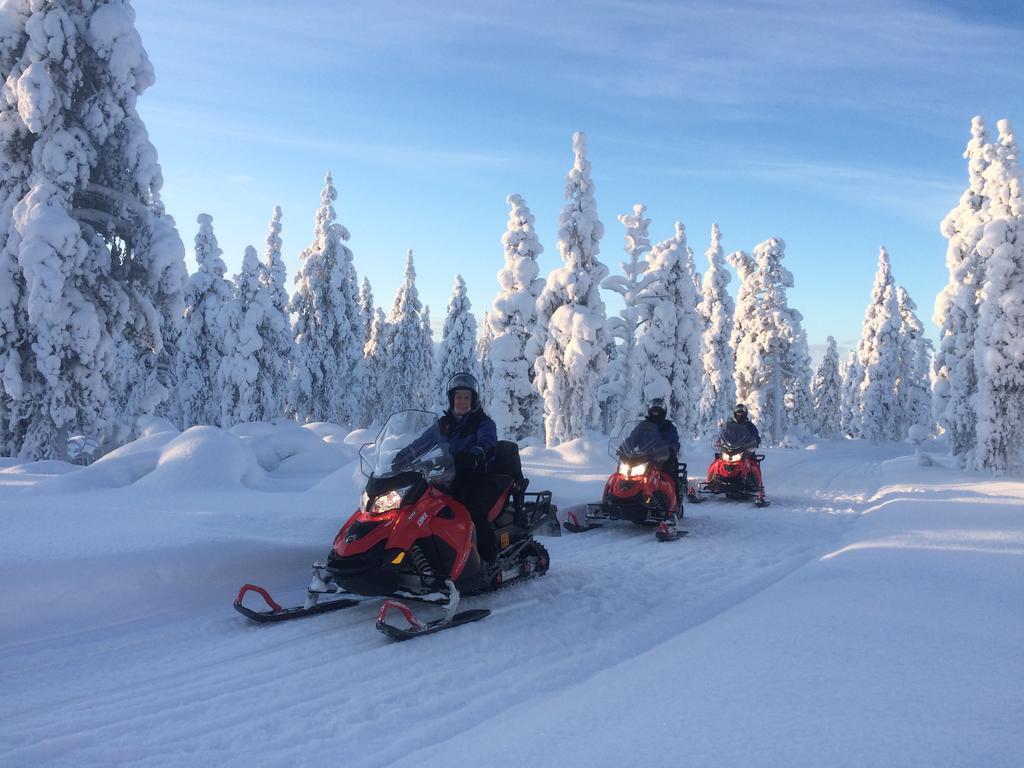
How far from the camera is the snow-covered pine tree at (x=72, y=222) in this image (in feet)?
49.6

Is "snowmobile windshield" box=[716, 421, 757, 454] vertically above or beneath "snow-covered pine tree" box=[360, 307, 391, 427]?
beneath

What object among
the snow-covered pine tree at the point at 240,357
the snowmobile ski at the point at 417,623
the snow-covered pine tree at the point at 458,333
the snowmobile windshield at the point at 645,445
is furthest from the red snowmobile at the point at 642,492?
the snow-covered pine tree at the point at 458,333

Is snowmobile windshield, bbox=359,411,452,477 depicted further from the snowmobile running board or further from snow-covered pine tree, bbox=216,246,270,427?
snow-covered pine tree, bbox=216,246,270,427

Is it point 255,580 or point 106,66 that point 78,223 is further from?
point 255,580

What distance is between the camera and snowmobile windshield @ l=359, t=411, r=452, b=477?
632cm

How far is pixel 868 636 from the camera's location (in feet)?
15.6

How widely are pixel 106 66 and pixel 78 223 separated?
144 inches

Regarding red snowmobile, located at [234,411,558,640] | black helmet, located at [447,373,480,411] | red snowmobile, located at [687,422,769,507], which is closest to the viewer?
red snowmobile, located at [234,411,558,640]

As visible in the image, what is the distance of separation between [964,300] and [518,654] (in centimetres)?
2784

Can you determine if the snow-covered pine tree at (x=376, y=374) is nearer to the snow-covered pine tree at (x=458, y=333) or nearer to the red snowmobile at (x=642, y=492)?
the snow-covered pine tree at (x=458, y=333)

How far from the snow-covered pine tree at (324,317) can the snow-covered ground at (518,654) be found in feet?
107

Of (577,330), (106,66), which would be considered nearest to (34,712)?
(106,66)

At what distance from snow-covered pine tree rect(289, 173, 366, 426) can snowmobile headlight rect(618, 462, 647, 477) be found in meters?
32.7

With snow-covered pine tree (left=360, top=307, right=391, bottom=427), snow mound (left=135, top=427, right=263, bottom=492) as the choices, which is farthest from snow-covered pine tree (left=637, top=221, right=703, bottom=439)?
snow-covered pine tree (left=360, top=307, right=391, bottom=427)
